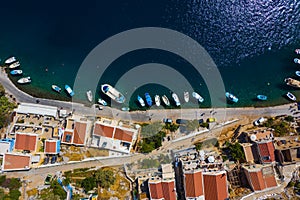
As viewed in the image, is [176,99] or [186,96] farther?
[186,96]

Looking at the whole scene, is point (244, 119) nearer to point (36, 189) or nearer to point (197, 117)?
point (197, 117)

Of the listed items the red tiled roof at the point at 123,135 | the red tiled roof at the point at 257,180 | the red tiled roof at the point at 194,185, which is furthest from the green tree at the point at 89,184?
the red tiled roof at the point at 257,180

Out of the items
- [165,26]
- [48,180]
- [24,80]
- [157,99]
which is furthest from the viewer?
[165,26]

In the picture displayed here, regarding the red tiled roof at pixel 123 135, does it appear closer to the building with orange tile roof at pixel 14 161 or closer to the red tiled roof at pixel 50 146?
the red tiled roof at pixel 50 146

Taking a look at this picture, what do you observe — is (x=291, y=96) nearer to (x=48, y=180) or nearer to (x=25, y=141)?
(x=48, y=180)

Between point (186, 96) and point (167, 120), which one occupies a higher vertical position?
point (186, 96)

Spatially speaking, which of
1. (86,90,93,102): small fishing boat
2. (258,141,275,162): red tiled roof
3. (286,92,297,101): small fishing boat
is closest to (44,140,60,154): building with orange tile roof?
(86,90,93,102): small fishing boat

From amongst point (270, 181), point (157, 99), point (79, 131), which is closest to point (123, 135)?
point (79, 131)

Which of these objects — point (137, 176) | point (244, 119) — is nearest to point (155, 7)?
point (244, 119)
